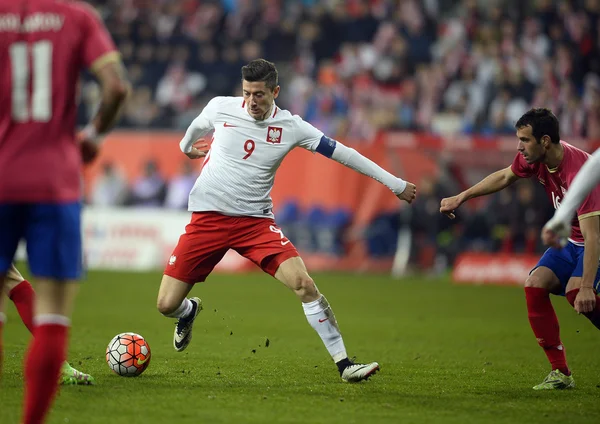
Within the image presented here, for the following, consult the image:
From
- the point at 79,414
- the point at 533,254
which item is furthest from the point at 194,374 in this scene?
the point at 533,254

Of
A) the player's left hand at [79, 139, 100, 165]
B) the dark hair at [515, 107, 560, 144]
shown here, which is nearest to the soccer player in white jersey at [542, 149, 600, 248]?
the dark hair at [515, 107, 560, 144]

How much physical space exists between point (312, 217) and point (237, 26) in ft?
24.3

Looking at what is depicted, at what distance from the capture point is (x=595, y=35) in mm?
24312

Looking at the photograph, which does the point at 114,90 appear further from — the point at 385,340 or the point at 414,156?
the point at 414,156

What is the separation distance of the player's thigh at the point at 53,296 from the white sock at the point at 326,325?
3337 mm

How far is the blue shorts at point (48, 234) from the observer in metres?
5.48

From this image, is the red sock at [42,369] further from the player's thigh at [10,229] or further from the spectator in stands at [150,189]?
the spectator in stands at [150,189]

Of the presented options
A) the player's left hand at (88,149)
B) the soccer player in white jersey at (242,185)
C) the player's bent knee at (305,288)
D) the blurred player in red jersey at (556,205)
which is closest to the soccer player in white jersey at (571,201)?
the blurred player in red jersey at (556,205)

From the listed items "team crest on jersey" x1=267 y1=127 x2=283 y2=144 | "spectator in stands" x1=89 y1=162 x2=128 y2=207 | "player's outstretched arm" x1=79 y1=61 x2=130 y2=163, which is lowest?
"spectator in stands" x1=89 y1=162 x2=128 y2=207

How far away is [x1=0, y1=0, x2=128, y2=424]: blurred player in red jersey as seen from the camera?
213 inches

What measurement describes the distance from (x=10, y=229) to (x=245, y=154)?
3606 millimetres

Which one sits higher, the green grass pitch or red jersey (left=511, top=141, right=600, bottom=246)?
red jersey (left=511, top=141, right=600, bottom=246)

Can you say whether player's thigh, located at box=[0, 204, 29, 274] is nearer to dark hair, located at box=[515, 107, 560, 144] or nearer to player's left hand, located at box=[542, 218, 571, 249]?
player's left hand, located at box=[542, 218, 571, 249]

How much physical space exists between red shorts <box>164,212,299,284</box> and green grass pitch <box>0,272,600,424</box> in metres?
0.93
